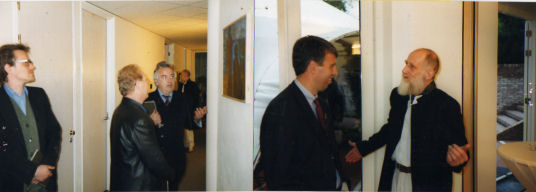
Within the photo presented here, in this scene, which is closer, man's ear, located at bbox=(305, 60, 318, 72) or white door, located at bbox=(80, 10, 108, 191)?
man's ear, located at bbox=(305, 60, 318, 72)

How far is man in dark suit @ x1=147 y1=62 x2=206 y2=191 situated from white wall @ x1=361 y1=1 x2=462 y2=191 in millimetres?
1282

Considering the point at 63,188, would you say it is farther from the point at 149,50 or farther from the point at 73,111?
the point at 149,50

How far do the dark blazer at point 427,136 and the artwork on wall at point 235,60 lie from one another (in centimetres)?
92

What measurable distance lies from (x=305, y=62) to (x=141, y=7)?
4.21 ft

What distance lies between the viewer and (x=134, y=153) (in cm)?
143

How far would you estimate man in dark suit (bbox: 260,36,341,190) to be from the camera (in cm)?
128

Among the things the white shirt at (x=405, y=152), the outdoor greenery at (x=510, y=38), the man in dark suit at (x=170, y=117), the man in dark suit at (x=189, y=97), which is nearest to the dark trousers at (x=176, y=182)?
the man in dark suit at (x=170, y=117)

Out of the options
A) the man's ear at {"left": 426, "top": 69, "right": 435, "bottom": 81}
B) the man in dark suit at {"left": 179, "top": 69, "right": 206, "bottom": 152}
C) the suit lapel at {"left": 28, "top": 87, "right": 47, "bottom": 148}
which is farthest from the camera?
the man in dark suit at {"left": 179, "top": 69, "right": 206, "bottom": 152}

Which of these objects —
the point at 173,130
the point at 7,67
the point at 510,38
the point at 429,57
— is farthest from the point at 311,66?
the point at 7,67

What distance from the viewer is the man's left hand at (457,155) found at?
1399mm

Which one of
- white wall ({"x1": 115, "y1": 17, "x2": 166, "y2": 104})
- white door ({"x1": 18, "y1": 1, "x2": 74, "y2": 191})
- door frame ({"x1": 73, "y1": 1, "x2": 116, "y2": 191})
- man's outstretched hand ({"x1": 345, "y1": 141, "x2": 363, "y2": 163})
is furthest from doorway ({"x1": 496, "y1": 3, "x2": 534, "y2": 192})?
white door ({"x1": 18, "y1": 1, "x2": 74, "y2": 191})

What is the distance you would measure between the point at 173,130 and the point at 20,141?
870 mm

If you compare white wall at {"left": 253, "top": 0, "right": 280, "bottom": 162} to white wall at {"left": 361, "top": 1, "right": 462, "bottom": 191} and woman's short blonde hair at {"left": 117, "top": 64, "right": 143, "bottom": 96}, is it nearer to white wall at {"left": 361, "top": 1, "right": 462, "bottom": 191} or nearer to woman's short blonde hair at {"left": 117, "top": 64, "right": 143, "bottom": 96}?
white wall at {"left": 361, "top": 1, "right": 462, "bottom": 191}

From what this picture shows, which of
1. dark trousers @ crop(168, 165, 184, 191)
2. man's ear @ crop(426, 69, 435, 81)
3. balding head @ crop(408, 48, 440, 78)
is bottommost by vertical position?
dark trousers @ crop(168, 165, 184, 191)
